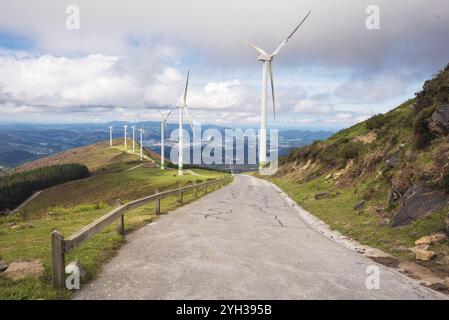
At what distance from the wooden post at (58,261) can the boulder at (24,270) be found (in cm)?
78

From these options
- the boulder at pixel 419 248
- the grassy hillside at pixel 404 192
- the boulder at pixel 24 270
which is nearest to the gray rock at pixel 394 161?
the grassy hillside at pixel 404 192

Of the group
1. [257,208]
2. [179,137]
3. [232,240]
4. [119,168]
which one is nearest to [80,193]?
[119,168]

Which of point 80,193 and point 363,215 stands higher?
point 363,215

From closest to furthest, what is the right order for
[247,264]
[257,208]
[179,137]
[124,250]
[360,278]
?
[360,278]
[247,264]
[124,250]
[257,208]
[179,137]

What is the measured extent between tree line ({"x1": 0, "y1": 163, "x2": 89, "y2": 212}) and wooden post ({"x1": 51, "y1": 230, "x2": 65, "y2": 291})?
127m

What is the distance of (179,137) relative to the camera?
2280 inches

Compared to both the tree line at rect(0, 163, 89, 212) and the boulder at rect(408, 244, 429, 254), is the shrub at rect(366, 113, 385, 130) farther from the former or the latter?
the tree line at rect(0, 163, 89, 212)

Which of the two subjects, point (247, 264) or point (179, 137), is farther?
point (179, 137)

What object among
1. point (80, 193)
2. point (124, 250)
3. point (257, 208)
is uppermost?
point (124, 250)

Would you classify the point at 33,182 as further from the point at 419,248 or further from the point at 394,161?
the point at 419,248

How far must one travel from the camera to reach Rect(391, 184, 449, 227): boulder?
12812 mm
